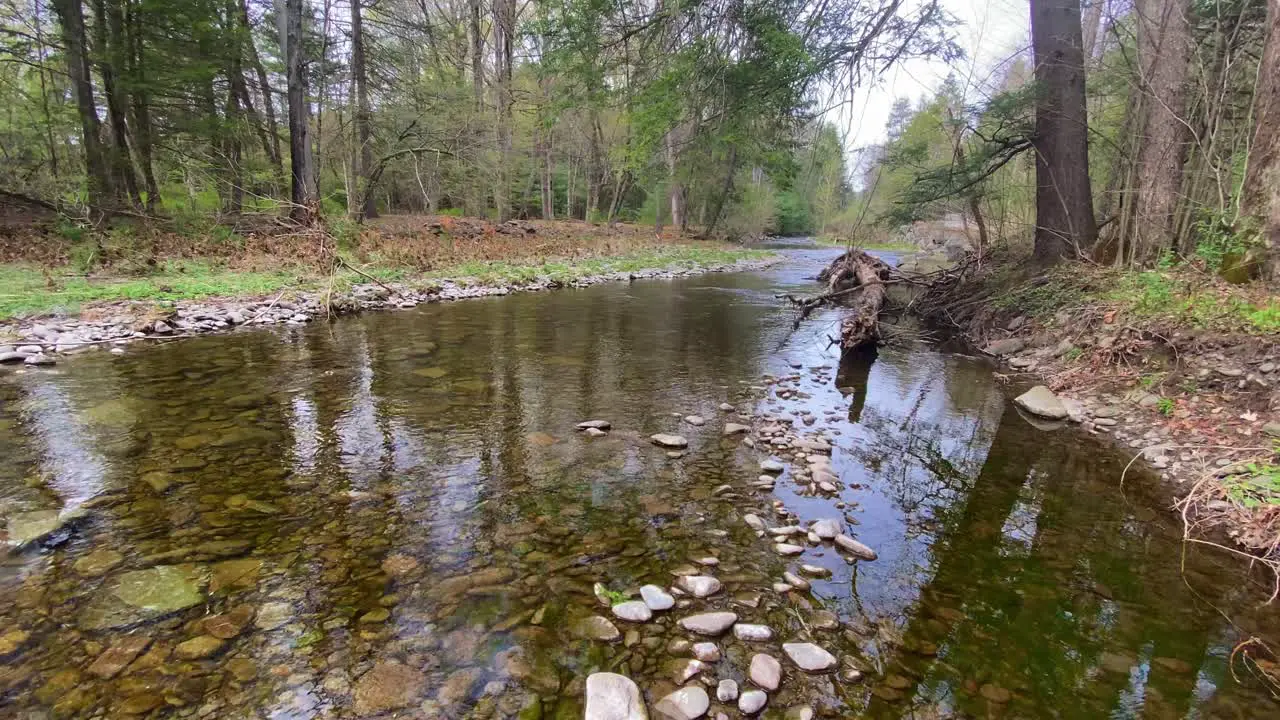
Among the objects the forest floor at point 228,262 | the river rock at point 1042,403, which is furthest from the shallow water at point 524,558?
the forest floor at point 228,262

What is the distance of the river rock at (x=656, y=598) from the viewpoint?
2.36 meters

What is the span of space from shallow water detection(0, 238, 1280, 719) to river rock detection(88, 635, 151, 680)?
0.07 feet

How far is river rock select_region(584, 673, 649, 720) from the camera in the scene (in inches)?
70.5

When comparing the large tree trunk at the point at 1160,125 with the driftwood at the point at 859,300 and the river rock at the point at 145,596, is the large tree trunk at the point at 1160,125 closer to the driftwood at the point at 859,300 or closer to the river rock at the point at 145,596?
the driftwood at the point at 859,300

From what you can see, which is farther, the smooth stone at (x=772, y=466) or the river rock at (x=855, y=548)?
the smooth stone at (x=772, y=466)

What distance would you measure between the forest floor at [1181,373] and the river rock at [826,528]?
189cm

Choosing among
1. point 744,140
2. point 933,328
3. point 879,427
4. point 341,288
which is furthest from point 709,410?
point 341,288

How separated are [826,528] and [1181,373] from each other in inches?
174

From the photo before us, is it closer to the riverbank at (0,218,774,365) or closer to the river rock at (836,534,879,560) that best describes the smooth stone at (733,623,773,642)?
the river rock at (836,534,879,560)

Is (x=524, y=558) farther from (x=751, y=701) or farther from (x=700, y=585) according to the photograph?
(x=751, y=701)

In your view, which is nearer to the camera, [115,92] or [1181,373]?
[1181,373]

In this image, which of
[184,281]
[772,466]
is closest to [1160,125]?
[772,466]

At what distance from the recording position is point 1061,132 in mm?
7965

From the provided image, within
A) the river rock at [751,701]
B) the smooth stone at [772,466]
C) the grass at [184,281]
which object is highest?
the grass at [184,281]
